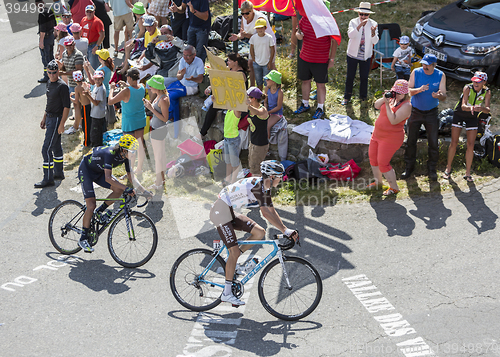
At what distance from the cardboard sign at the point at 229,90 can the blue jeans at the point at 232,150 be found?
0.78 metres

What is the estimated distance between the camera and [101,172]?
7312 mm

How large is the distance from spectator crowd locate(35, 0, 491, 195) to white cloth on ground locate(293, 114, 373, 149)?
1.28ft

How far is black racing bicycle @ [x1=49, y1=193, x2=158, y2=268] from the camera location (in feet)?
23.5

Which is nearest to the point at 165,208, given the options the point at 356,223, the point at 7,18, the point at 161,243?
the point at 161,243

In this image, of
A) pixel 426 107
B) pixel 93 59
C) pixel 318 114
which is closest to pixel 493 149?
pixel 426 107

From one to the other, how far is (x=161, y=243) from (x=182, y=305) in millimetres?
1666

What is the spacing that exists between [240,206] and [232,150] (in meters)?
3.31

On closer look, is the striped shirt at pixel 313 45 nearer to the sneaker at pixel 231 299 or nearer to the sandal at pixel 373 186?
the sandal at pixel 373 186

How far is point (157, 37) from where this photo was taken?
11.5 m

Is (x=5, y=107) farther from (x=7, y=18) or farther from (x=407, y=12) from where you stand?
(x=407, y=12)

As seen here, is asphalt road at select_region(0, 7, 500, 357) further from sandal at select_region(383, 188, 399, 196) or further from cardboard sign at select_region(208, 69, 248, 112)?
cardboard sign at select_region(208, 69, 248, 112)

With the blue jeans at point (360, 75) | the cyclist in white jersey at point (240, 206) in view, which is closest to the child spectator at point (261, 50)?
the blue jeans at point (360, 75)

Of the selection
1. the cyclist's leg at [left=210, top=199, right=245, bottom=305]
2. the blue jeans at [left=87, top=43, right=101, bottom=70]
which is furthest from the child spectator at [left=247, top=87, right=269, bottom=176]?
the blue jeans at [left=87, top=43, right=101, bottom=70]

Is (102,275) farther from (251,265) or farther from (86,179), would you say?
(251,265)
